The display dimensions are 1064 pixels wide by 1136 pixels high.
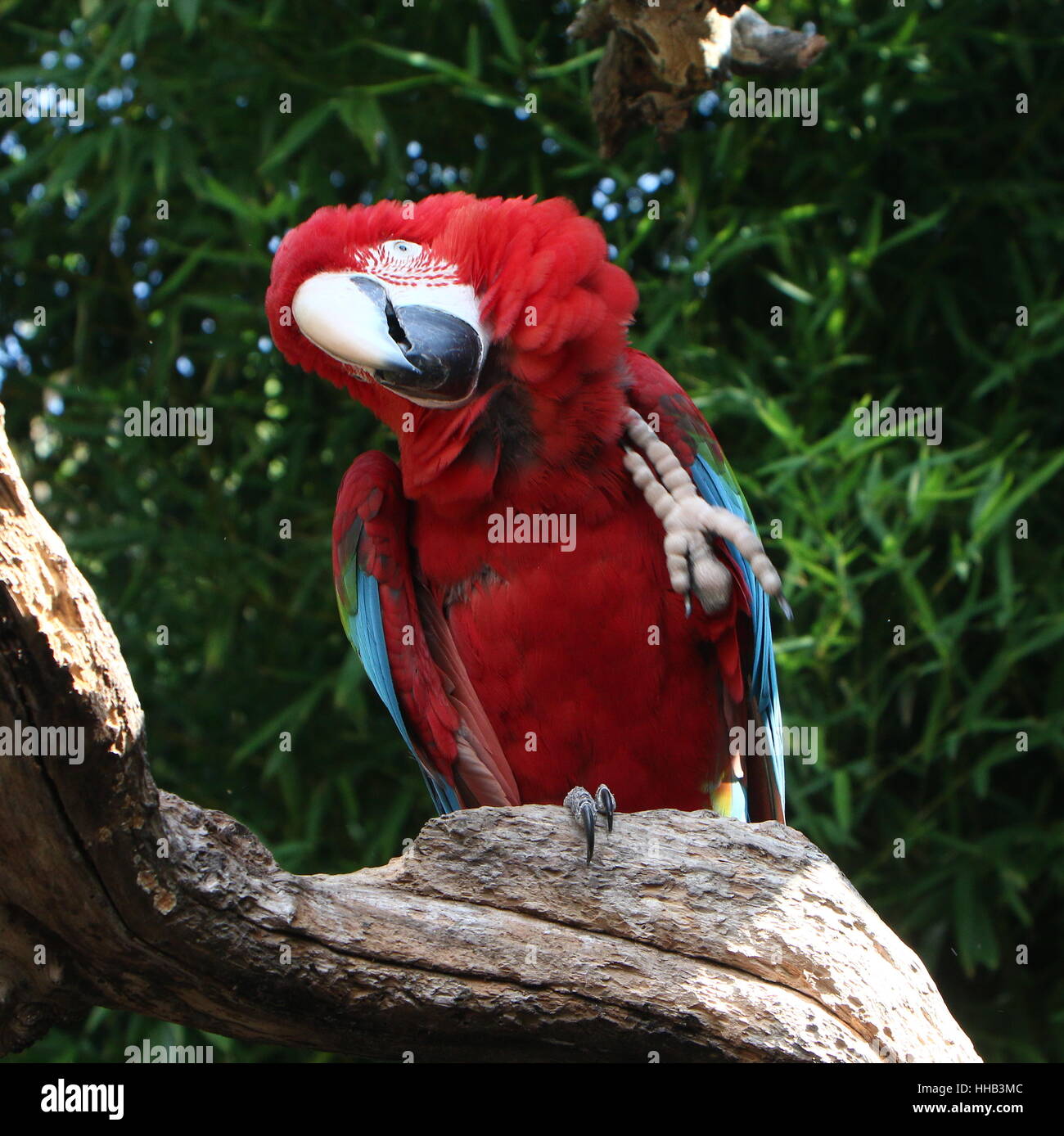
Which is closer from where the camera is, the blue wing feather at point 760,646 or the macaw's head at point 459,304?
the macaw's head at point 459,304

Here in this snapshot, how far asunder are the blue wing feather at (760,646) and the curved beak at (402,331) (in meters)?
0.40

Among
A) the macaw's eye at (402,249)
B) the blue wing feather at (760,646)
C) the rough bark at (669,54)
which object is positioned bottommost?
the blue wing feather at (760,646)

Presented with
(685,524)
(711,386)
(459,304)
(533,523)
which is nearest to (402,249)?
(459,304)

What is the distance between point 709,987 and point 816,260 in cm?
170

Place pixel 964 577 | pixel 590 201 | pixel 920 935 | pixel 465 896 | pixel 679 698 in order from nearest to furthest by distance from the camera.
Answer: pixel 465 896
pixel 679 698
pixel 964 577
pixel 920 935
pixel 590 201

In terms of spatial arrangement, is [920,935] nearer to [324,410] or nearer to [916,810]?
[916,810]

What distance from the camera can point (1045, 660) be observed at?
Answer: 8.05ft

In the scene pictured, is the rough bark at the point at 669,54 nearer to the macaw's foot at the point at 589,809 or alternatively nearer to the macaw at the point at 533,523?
the macaw at the point at 533,523

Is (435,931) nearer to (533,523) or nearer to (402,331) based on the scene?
(533,523)

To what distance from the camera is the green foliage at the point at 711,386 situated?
2328 mm

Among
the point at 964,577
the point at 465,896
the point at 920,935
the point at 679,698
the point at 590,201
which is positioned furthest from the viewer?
the point at 590,201

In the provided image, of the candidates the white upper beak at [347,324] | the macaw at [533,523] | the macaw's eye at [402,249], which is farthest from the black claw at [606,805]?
the macaw's eye at [402,249]

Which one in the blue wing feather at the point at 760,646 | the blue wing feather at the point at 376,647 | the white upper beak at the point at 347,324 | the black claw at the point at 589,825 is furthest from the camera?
the blue wing feather at the point at 376,647
